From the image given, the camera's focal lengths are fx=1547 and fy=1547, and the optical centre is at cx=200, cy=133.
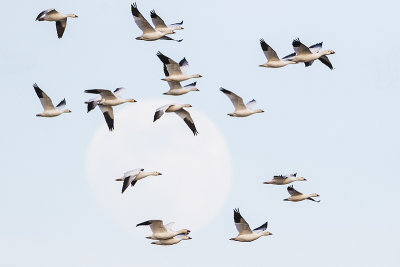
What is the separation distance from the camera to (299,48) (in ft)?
162

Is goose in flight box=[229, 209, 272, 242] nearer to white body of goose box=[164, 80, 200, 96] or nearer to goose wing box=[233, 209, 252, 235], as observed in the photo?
goose wing box=[233, 209, 252, 235]

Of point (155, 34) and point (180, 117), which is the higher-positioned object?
point (155, 34)

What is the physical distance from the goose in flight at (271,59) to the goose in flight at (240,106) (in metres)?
1.46

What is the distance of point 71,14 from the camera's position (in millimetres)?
50469

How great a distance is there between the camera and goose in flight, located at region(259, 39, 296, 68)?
1955 inches

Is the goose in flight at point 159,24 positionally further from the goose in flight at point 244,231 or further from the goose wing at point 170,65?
the goose in flight at point 244,231

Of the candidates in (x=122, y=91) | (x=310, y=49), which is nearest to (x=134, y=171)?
(x=122, y=91)

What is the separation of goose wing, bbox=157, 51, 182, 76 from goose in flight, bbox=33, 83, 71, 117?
432 centimetres

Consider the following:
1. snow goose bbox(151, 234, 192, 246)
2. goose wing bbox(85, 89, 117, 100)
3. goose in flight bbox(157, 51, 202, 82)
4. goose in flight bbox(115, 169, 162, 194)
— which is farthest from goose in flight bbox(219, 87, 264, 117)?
snow goose bbox(151, 234, 192, 246)

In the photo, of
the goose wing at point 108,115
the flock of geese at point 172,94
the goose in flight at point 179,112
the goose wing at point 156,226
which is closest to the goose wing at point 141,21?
the flock of geese at point 172,94

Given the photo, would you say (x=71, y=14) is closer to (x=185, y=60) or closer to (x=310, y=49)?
(x=185, y=60)

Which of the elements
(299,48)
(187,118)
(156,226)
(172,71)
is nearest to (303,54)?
(299,48)

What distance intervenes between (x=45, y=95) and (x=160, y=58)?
431 centimetres

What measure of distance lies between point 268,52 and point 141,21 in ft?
13.8
